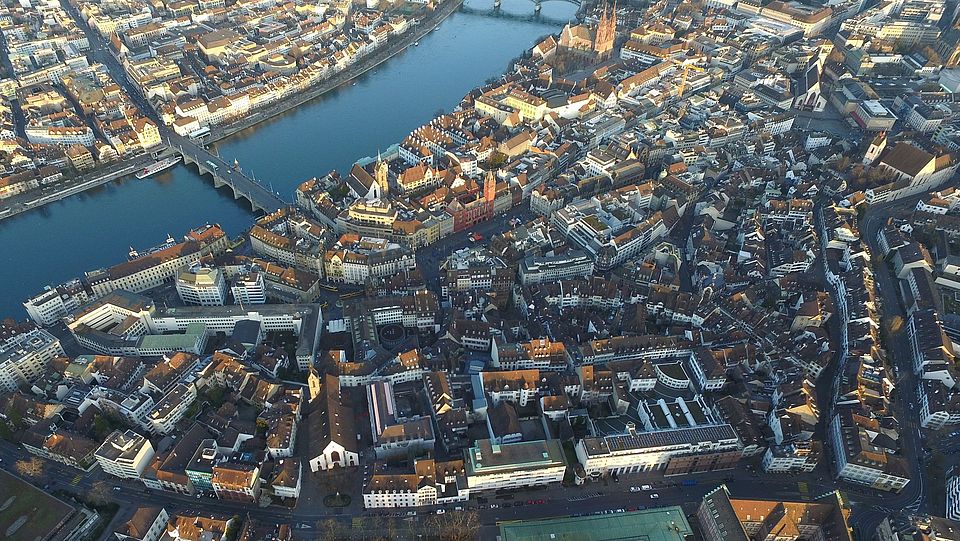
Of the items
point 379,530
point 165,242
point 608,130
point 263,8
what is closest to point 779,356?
point 379,530

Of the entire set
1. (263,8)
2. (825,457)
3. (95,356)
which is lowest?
(825,457)

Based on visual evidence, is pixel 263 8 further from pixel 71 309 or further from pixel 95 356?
pixel 95 356

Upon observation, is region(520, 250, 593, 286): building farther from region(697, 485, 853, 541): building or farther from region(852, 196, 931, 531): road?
region(852, 196, 931, 531): road

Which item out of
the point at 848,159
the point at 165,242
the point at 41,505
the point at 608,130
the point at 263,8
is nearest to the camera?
the point at 41,505

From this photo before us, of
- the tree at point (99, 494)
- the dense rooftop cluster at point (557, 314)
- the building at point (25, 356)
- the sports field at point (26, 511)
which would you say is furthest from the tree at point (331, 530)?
the building at point (25, 356)

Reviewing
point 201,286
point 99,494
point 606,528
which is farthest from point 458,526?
point 201,286

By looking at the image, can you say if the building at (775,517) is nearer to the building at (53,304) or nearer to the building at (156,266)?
the building at (156,266)

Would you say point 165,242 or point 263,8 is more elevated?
point 263,8
